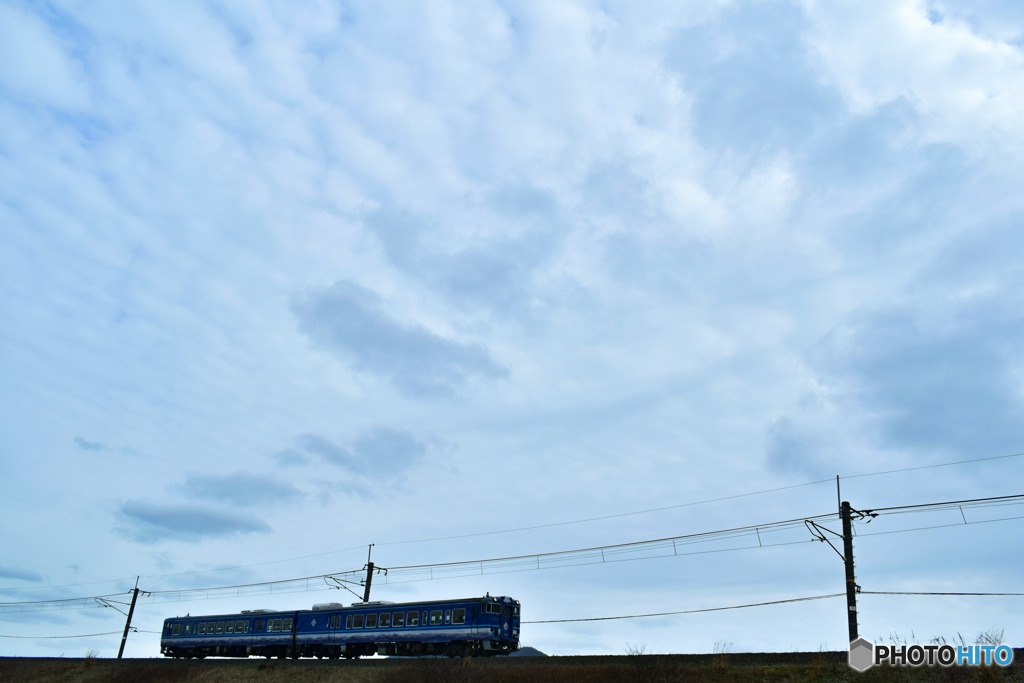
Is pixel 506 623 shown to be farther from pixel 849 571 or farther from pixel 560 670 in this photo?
pixel 849 571

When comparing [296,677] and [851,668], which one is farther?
[296,677]

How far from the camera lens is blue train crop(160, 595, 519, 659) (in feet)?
128

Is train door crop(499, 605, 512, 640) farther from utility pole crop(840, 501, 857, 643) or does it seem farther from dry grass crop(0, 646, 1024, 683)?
utility pole crop(840, 501, 857, 643)

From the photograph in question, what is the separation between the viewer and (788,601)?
1144 inches

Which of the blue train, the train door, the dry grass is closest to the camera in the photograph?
the dry grass

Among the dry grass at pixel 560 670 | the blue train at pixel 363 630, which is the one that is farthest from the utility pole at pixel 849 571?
the blue train at pixel 363 630

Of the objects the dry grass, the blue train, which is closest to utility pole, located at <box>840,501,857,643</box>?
the dry grass

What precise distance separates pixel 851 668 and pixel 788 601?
4514 millimetres

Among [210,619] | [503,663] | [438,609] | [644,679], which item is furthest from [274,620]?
[644,679]

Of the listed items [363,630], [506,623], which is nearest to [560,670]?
[506,623]

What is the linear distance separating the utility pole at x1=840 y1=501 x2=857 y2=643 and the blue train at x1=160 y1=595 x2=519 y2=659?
1854 cm

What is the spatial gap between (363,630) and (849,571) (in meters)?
28.2

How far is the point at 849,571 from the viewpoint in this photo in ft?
89.1

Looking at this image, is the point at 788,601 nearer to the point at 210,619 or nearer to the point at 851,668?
the point at 851,668
